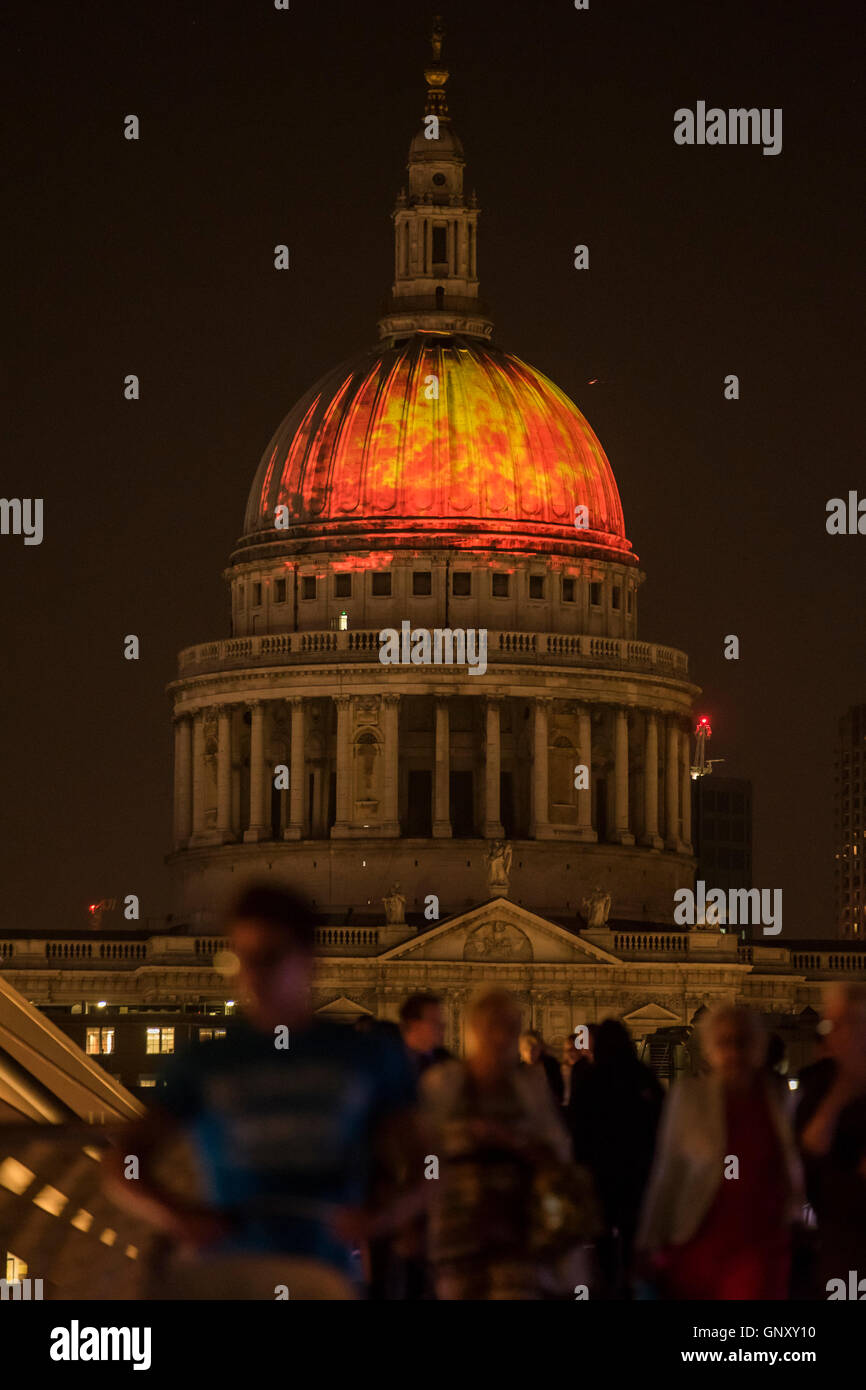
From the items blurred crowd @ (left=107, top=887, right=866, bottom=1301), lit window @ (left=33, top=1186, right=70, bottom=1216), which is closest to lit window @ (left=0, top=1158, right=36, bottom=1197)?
lit window @ (left=33, top=1186, right=70, bottom=1216)

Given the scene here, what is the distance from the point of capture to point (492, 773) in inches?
6137

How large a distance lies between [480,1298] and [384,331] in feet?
471

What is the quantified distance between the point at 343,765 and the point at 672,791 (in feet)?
48.4

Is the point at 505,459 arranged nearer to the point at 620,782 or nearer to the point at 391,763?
the point at 391,763

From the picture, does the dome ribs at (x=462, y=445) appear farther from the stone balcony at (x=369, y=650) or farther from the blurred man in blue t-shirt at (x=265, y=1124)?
the blurred man in blue t-shirt at (x=265, y=1124)

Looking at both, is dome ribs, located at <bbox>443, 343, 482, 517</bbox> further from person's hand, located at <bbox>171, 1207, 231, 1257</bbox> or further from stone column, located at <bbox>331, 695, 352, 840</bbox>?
person's hand, located at <bbox>171, 1207, 231, 1257</bbox>

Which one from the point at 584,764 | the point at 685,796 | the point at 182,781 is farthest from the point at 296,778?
the point at 685,796

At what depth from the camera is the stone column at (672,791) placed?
16012 cm

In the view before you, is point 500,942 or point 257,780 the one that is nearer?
point 500,942

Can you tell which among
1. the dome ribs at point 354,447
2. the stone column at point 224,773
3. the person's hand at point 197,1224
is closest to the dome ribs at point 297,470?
the dome ribs at point 354,447

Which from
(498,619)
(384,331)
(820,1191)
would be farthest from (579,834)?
(820,1191)

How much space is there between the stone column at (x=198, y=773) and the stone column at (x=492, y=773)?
11767 mm

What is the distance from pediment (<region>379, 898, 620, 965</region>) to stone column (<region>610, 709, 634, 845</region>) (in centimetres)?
1438
